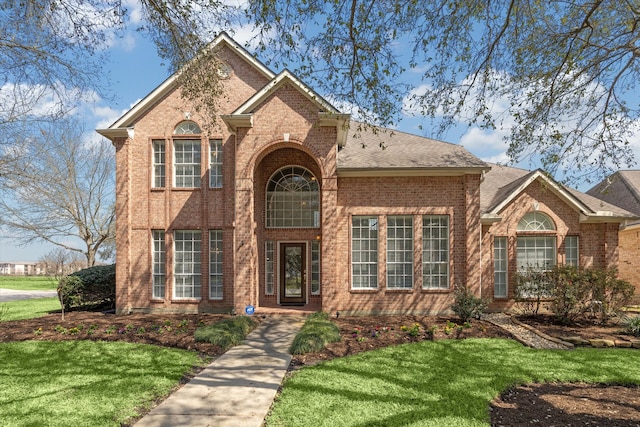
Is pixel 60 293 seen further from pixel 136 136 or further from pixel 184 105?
pixel 184 105

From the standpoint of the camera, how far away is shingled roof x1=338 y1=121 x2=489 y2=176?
13227 mm

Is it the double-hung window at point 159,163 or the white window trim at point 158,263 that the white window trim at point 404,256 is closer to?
the white window trim at point 158,263

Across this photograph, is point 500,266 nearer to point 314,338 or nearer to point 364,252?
point 364,252

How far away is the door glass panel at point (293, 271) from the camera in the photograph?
1486cm

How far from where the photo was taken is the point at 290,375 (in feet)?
24.2

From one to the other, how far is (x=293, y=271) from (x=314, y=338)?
585cm

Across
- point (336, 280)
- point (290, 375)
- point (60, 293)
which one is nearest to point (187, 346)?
point (290, 375)

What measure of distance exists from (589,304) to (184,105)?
47.9 feet

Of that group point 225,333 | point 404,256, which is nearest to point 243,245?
point 225,333

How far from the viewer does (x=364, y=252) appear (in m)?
13.7

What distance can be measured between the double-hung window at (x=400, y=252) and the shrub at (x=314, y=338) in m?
3.75

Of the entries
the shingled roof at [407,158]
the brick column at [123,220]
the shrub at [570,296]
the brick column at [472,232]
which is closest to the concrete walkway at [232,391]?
the shingled roof at [407,158]

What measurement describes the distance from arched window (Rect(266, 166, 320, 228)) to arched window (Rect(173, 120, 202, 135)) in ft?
10.3

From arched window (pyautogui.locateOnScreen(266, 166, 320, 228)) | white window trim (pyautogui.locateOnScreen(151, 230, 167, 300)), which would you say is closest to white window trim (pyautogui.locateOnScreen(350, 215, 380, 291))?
arched window (pyautogui.locateOnScreen(266, 166, 320, 228))
